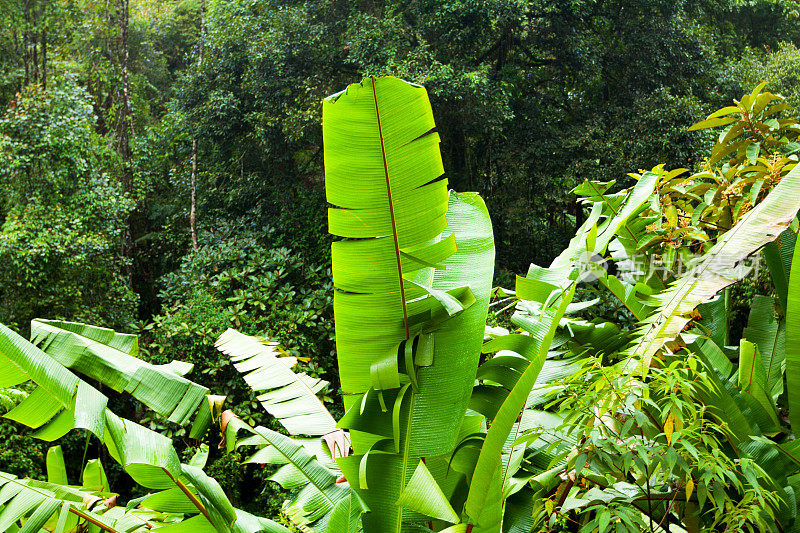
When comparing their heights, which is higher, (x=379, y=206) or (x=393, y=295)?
(x=379, y=206)

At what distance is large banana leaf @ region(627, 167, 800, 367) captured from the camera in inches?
57.7

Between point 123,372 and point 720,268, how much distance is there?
5.66 feet

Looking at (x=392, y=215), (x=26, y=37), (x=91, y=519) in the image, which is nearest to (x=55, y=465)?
(x=91, y=519)

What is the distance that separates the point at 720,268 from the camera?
1535mm

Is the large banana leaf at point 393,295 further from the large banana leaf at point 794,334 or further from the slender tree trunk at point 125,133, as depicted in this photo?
the slender tree trunk at point 125,133

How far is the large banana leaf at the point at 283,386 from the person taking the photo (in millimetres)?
1883

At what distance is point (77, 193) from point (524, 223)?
22.3 feet

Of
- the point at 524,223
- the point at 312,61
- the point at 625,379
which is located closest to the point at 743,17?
the point at 524,223

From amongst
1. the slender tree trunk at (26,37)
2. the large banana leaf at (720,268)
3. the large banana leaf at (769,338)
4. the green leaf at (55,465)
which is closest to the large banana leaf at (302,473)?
the green leaf at (55,465)

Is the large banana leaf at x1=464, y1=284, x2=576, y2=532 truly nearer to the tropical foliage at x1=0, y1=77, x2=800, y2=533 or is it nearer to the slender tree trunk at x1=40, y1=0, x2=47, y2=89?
the tropical foliage at x1=0, y1=77, x2=800, y2=533

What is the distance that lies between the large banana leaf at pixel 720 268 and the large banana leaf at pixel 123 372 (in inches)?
50.5

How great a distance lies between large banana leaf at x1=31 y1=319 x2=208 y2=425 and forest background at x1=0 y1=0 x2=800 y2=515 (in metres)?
4.74

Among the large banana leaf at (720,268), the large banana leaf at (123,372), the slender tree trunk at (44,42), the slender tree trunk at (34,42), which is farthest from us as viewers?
the slender tree trunk at (34,42)

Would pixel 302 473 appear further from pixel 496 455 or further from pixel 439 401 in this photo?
pixel 496 455
